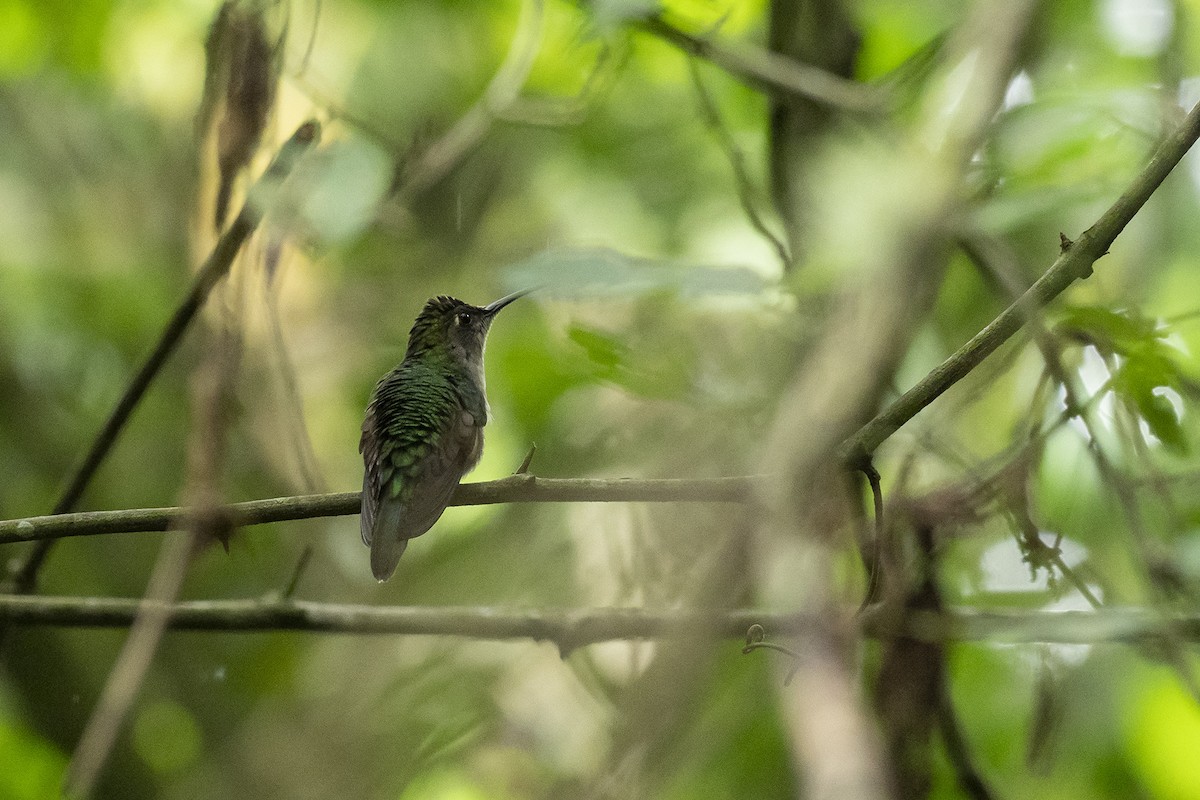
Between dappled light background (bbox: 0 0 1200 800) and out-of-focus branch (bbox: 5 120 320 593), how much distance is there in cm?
5

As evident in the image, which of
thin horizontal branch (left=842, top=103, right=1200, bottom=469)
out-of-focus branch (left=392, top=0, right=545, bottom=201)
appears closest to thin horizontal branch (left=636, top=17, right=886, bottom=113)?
out-of-focus branch (left=392, top=0, right=545, bottom=201)

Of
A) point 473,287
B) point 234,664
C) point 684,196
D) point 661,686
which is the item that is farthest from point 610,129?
point 661,686

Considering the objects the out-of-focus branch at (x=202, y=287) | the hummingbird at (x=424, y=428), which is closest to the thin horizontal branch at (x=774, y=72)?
the hummingbird at (x=424, y=428)

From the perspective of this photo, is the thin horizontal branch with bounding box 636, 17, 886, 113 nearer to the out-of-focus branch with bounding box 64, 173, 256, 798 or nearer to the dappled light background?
the dappled light background

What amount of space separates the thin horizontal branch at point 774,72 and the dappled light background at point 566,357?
12 cm

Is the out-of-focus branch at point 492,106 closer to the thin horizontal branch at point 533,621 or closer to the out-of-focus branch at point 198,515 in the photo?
the thin horizontal branch at point 533,621

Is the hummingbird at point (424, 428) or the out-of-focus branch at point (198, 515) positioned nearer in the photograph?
the out-of-focus branch at point (198, 515)

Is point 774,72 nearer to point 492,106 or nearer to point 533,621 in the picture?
point 492,106

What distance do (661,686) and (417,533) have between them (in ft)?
4.97

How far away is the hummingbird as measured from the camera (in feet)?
9.53

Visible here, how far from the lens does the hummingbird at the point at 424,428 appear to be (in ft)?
9.53

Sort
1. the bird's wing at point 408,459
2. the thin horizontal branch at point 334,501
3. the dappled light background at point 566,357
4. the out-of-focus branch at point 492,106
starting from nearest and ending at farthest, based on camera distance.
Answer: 1. the thin horizontal branch at point 334,501
2. the dappled light background at point 566,357
3. the bird's wing at point 408,459
4. the out-of-focus branch at point 492,106

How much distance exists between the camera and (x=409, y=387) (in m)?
3.74

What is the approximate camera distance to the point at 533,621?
119 inches
